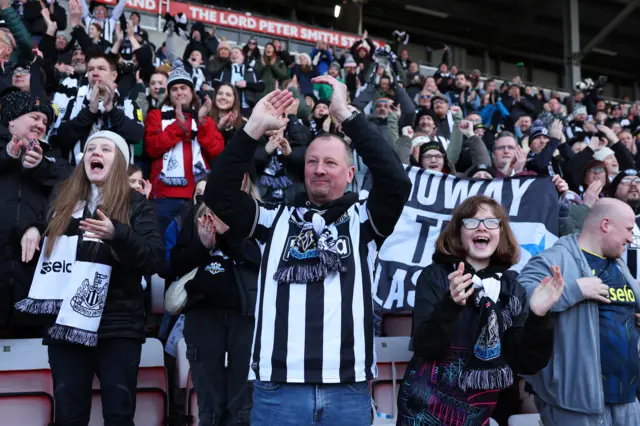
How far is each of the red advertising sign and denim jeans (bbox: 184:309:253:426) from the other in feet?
50.4

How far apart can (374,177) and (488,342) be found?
0.93 metres

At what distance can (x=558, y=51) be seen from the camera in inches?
1299

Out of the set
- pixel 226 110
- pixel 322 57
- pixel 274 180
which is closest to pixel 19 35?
pixel 226 110

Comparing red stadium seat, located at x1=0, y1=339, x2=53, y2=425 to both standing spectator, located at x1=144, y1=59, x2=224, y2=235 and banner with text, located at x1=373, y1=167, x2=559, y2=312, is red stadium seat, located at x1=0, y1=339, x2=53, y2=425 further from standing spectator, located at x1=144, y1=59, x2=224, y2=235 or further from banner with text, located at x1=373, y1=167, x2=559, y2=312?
banner with text, located at x1=373, y1=167, x2=559, y2=312

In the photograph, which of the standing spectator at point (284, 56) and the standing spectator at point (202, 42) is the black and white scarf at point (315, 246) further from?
Answer: the standing spectator at point (284, 56)

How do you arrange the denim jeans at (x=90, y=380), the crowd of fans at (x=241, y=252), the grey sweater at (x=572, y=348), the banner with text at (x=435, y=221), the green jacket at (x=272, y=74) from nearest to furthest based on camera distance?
the crowd of fans at (x=241, y=252)
the denim jeans at (x=90, y=380)
the grey sweater at (x=572, y=348)
the banner with text at (x=435, y=221)
the green jacket at (x=272, y=74)

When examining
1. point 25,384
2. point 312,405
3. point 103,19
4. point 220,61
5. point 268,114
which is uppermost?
point 103,19

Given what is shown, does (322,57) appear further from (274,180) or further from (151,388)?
(151,388)

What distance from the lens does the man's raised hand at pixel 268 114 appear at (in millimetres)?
2781

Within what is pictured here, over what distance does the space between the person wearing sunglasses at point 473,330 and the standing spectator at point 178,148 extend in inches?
116

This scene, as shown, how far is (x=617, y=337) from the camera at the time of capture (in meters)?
3.63

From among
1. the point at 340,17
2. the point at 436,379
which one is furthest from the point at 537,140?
the point at 340,17

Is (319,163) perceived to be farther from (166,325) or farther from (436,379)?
(166,325)

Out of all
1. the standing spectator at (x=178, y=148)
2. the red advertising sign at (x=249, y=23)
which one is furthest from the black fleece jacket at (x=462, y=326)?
the red advertising sign at (x=249, y=23)
